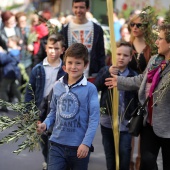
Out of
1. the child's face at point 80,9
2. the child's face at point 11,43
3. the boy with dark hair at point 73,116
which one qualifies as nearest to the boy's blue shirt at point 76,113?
the boy with dark hair at point 73,116

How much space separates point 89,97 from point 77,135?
324mm

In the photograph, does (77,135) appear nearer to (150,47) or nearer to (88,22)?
(150,47)

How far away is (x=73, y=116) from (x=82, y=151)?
32 cm

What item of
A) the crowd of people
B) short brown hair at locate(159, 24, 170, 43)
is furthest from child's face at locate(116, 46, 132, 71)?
short brown hair at locate(159, 24, 170, 43)

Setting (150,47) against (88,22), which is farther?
(88,22)

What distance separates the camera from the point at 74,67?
4.18 m

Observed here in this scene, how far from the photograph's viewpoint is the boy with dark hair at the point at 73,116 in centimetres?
414

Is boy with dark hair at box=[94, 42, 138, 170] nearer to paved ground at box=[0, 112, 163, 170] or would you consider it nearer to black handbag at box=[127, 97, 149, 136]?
black handbag at box=[127, 97, 149, 136]

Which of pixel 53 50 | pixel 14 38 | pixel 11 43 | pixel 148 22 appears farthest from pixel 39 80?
pixel 14 38

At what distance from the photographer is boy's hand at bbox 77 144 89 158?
A: 3979 millimetres

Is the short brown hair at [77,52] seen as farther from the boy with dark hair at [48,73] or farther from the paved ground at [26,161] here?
the paved ground at [26,161]

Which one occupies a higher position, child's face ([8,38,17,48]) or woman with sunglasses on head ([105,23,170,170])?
child's face ([8,38,17,48])

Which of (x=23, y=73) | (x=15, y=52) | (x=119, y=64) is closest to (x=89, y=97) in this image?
(x=119, y=64)

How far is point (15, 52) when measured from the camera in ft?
33.1
